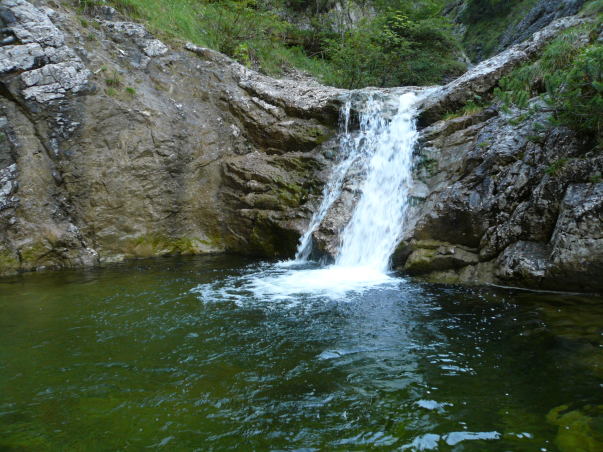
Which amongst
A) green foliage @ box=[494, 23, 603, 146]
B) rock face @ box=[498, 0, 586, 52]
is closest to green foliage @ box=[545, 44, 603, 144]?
green foliage @ box=[494, 23, 603, 146]

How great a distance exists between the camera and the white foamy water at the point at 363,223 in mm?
6660

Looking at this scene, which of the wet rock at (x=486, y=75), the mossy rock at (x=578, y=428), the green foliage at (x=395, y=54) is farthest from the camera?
the green foliage at (x=395, y=54)

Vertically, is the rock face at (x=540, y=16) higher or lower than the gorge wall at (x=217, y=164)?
higher

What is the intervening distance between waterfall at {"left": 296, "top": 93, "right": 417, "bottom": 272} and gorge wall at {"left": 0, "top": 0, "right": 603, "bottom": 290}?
0.26m

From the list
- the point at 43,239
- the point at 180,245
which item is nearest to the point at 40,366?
the point at 43,239

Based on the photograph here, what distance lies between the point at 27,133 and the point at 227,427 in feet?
27.4

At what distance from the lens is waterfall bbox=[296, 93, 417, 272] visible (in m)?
8.15

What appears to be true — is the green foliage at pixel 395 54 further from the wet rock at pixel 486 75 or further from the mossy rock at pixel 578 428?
the mossy rock at pixel 578 428

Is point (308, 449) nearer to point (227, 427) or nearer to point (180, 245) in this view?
point (227, 427)

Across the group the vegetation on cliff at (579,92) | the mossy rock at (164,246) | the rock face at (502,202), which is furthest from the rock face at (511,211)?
the mossy rock at (164,246)

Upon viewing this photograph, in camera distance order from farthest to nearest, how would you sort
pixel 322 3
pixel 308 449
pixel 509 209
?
pixel 322 3
pixel 509 209
pixel 308 449

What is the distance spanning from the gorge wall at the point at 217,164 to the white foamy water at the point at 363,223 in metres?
0.29

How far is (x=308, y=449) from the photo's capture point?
8.84 ft

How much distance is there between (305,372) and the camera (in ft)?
12.3
